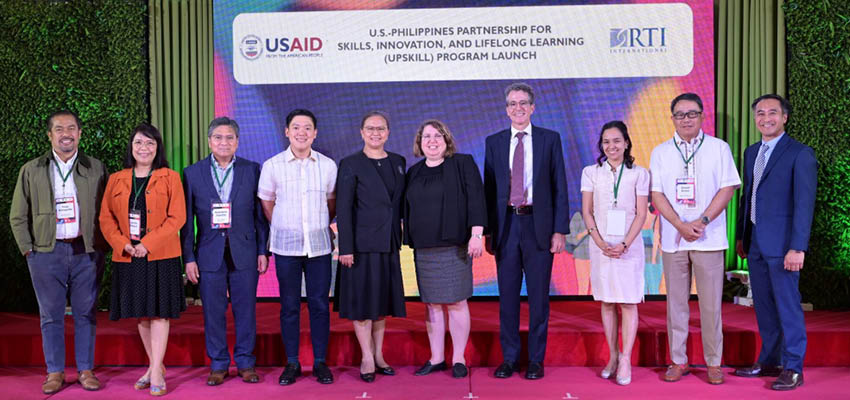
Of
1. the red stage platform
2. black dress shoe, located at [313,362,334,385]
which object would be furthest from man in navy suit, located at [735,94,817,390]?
black dress shoe, located at [313,362,334,385]

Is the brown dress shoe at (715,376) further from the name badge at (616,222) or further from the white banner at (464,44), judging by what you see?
the white banner at (464,44)

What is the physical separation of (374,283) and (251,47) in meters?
2.55

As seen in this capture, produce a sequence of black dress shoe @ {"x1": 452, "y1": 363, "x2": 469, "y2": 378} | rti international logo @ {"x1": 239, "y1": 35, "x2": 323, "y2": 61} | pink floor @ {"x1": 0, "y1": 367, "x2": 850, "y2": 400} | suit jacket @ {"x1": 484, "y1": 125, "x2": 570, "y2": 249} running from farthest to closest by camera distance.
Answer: rti international logo @ {"x1": 239, "y1": 35, "x2": 323, "y2": 61}
black dress shoe @ {"x1": 452, "y1": 363, "x2": 469, "y2": 378}
suit jacket @ {"x1": 484, "y1": 125, "x2": 570, "y2": 249}
pink floor @ {"x1": 0, "y1": 367, "x2": 850, "y2": 400}

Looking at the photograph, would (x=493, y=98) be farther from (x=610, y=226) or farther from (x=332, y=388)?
(x=332, y=388)

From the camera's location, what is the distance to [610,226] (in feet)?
12.3

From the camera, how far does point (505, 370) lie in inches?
155

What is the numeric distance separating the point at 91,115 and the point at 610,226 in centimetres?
389

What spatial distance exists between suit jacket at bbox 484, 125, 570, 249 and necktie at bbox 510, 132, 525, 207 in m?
0.03

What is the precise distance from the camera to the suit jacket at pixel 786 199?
3.68 metres

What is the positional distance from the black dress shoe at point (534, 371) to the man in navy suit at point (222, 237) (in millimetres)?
1492

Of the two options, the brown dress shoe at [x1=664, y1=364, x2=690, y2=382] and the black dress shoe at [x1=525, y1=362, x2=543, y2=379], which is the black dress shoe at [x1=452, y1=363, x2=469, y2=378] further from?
the brown dress shoe at [x1=664, y1=364, x2=690, y2=382]

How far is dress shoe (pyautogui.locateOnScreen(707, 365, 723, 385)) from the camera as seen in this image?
3791mm

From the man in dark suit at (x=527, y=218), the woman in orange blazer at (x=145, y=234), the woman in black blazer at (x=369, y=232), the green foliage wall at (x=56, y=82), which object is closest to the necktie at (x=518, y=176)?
the man in dark suit at (x=527, y=218)

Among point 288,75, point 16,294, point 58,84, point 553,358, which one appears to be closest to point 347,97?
point 288,75
